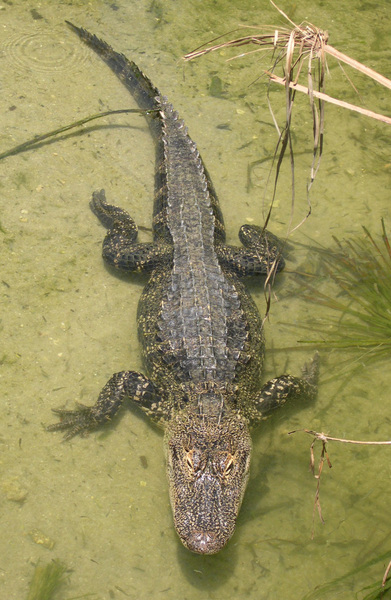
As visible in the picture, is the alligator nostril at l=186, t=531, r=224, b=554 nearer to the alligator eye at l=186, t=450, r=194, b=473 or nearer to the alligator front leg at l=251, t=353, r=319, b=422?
the alligator eye at l=186, t=450, r=194, b=473

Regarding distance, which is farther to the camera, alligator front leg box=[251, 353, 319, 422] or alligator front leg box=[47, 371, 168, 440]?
alligator front leg box=[251, 353, 319, 422]

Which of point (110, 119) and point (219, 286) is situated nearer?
point (219, 286)

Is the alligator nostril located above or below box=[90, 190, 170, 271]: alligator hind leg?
below

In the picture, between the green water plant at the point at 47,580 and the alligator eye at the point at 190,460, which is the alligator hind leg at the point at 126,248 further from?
the green water plant at the point at 47,580

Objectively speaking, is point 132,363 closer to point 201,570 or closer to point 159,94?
point 201,570

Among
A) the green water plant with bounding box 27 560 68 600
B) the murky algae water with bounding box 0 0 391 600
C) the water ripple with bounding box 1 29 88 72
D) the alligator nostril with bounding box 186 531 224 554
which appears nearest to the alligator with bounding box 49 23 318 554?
the alligator nostril with bounding box 186 531 224 554

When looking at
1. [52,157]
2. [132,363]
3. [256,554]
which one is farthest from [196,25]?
[256,554]
